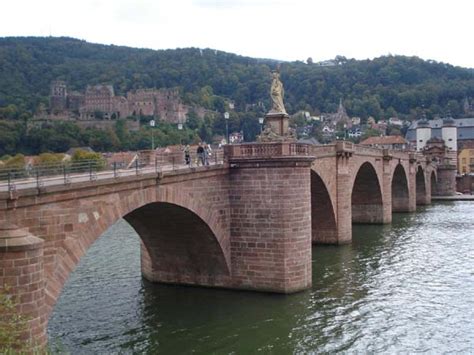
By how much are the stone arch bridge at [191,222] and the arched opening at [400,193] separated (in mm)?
38626

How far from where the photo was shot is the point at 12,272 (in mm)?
13086

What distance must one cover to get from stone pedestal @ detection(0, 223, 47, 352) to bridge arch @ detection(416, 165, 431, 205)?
66.7 meters

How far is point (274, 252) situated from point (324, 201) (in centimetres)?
1441

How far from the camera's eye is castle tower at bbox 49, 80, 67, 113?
6383 inches

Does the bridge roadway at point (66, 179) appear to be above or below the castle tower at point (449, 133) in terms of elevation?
below

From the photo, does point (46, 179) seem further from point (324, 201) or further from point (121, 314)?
point (324, 201)

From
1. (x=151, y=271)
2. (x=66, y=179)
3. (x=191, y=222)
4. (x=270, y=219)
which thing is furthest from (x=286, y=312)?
(x=66, y=179)

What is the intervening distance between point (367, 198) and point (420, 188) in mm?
27783

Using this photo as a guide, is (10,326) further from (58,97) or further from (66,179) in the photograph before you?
(58,97)

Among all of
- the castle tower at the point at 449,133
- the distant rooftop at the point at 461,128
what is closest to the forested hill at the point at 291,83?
the distant rooftop at the point at 461,128

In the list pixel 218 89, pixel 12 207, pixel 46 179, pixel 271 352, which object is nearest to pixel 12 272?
pixel 12 207

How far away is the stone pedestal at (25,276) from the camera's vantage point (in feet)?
42.7

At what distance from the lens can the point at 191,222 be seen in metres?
24.4

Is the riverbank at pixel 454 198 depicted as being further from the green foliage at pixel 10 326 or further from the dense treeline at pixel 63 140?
the green foliage at pixel 10 326
